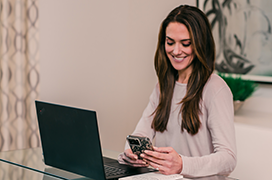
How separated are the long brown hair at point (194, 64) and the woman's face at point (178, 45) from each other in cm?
2

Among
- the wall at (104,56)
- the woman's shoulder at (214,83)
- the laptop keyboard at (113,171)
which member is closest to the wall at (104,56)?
the wall at (104,56)

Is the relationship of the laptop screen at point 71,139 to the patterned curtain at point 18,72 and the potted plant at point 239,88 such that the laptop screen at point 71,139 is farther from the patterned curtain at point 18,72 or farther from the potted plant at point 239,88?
the patterned curtain at point 18,72

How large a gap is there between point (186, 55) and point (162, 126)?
35 cm

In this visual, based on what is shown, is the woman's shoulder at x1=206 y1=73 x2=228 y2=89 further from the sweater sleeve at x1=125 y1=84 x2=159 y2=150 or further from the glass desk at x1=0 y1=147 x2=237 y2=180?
the glass desk at x1=0 y1=147 x2=237 y2=180

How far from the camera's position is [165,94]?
5.05 feet

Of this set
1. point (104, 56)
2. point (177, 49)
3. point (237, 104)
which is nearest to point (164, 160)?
point (177, 49)

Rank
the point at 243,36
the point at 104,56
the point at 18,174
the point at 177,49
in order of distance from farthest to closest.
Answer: the point at 104,56
the point at 243,36
the point at 177,49
the point at 18,174

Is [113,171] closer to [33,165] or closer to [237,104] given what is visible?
[33,165]

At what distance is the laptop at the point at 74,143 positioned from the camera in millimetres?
994

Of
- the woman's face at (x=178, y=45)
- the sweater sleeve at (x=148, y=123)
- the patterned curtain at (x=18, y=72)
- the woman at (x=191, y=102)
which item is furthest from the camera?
the patterned curtain at (x=18, y=72)

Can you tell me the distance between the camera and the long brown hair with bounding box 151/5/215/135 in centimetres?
136

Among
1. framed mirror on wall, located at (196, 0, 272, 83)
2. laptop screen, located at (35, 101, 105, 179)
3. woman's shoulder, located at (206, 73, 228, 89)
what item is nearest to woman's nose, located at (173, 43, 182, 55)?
woman's shoulder, located at (206, 73, 228, 89)

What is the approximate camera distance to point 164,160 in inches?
42.8

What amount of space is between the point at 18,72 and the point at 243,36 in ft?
6.03
